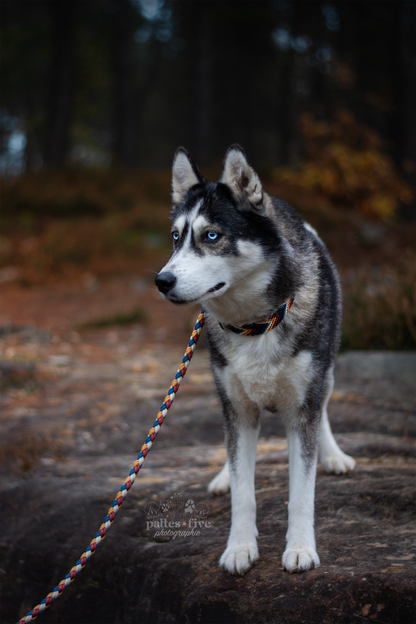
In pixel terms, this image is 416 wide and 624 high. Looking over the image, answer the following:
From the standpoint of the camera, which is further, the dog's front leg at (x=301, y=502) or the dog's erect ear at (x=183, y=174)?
the dog's erect ear at (x=183, y=174)

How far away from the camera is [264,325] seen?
2.30 metres

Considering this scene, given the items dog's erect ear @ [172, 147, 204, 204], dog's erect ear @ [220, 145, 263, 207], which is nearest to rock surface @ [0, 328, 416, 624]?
dog's erect ear @ [220, 145, 263, 207]

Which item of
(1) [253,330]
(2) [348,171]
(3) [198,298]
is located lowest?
(1) [253,330]

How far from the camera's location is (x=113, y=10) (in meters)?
18.2

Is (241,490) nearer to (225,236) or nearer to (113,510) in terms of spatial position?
(113,510)

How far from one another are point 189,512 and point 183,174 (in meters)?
1.86

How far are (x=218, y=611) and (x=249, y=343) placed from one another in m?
1.17

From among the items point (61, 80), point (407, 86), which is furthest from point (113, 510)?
point (61, 80)

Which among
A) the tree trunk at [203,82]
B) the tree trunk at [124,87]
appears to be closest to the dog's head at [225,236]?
the tree trunk at [203,82]

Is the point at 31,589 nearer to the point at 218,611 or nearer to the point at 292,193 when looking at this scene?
the point at 218,611

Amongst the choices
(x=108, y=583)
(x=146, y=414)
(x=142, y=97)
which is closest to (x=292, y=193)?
(x=146, y=414)

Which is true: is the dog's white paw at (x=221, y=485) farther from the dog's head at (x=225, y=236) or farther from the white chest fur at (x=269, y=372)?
the dog's head at (x=225, y=236)

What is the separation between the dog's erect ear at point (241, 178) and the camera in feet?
7.54

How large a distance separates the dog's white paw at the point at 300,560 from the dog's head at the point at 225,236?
116 cm
